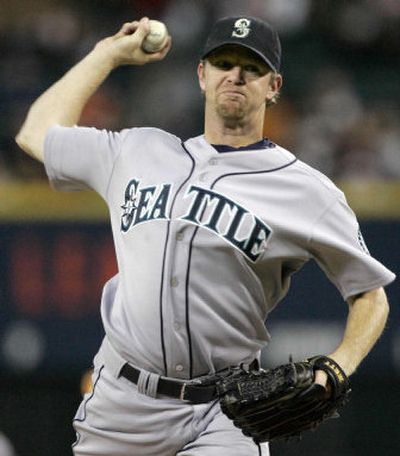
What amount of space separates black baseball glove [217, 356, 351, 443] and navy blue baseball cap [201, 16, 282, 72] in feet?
3.23

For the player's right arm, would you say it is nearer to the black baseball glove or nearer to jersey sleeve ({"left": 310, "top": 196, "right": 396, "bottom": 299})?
jersey sleeve ({"left": 310, "top": 196, "right": 396, "bottom": 299})

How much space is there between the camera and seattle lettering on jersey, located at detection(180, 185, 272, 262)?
3729 millimetres

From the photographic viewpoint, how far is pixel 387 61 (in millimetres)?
10109

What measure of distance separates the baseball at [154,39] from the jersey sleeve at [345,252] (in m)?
0.82

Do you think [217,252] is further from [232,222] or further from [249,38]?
[249,38]

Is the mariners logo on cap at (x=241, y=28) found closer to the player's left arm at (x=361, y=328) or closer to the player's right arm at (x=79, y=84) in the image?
the player's right arm at (x=79, y=84)

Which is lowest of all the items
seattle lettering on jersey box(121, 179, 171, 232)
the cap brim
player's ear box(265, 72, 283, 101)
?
seattle lettering on jersey box(121, 179, 171, 232)

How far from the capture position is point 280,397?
3543mm

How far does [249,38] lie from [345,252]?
74 centimetres

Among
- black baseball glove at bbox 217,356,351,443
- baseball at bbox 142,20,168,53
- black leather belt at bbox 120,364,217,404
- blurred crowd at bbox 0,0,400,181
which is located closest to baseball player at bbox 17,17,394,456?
black leather belt at bbox 120,364,217,404

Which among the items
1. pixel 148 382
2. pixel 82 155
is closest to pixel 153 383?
pixel 148 382

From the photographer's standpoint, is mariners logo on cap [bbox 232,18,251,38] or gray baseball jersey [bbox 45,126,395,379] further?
mariners logo on cap [bbox 232,18,251,38]

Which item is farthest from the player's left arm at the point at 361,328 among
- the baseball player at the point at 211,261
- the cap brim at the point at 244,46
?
the cap brim at the point at 244,46

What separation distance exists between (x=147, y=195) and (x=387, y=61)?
Answer: 21.6 feet
